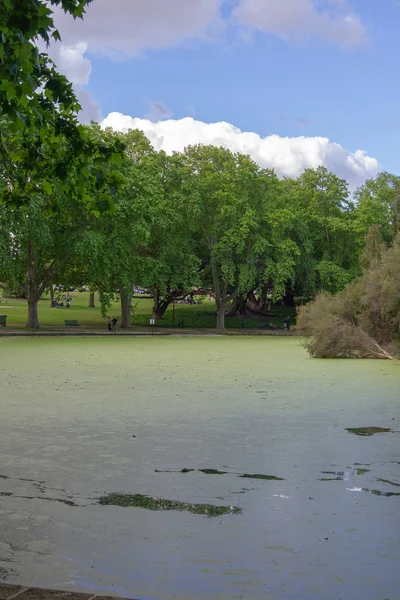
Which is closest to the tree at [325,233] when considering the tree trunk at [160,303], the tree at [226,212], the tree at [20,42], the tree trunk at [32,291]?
the tree at [226,212]

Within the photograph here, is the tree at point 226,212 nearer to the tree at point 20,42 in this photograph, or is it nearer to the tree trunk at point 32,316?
the tree trunk at point 32,316

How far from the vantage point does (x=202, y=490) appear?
8.81 m

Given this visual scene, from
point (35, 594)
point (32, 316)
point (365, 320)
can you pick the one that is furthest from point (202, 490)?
point (32, 316)

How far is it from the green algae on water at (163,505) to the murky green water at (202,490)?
0.05 metres

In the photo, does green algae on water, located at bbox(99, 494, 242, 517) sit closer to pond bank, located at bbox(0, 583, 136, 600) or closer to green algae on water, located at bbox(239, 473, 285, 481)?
green algae on water, located at bbox(239, 473, 285, 481)

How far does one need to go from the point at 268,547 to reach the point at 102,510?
6.21 ft

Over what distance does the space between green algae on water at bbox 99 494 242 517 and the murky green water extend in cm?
5

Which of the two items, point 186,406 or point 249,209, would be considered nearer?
point 186,406

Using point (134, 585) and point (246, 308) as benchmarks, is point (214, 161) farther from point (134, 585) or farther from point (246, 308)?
point (134, 585)

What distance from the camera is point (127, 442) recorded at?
11.7 metres

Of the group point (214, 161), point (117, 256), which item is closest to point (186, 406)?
point (117, 256)

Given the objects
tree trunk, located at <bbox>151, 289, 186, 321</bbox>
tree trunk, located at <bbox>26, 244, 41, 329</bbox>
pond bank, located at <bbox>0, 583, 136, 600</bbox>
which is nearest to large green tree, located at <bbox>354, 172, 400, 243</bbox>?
tree trunk, located at <bbox>151, 289, 186, 321</bbox>

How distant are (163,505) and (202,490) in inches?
30.7

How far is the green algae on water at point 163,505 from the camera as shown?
7.96 meters
